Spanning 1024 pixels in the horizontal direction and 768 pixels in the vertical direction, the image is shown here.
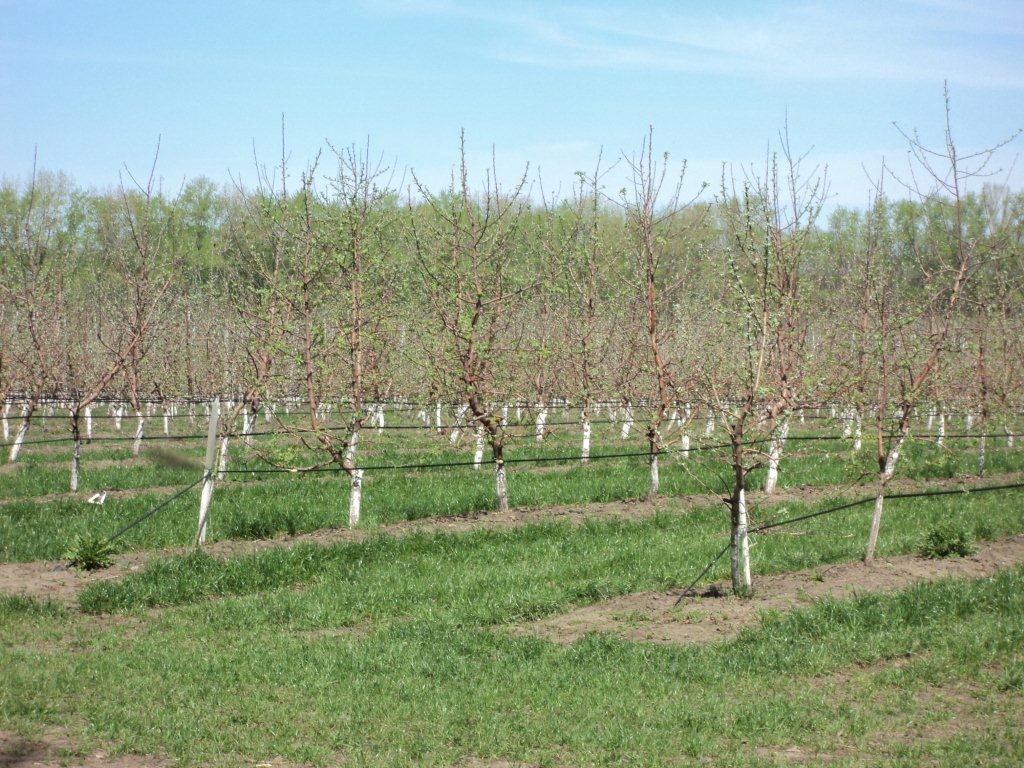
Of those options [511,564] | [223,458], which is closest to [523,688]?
[511,564]

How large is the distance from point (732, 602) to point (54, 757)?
619cm

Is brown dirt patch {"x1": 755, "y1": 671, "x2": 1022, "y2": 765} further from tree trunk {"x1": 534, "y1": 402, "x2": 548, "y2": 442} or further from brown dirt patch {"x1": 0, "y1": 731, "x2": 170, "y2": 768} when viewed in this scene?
tree trunk {"x1": 534, "y1": 402, "x2": 548, "y2": 442}

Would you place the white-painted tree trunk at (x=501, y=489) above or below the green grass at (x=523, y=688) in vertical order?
above

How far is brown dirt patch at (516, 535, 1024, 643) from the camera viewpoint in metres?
8.87

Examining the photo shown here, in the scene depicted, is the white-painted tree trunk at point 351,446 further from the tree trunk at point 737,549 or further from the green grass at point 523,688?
the tree trunk at point 737,549

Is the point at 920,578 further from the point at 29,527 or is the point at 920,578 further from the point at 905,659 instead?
the point at 29,527

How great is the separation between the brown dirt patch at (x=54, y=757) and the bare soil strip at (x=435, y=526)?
12.7 feet

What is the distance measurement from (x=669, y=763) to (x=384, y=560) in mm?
6221

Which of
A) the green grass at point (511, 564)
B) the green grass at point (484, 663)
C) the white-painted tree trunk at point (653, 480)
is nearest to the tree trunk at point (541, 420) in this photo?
the white-painted tree trunk at point (653, 480)

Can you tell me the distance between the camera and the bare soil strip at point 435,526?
34.9 feet

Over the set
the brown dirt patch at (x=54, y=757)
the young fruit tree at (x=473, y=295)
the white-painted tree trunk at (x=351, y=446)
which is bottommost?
the brown dirt patch at (x=54, y=757)

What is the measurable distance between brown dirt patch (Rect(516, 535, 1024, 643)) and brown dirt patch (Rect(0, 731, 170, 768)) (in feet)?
12.5

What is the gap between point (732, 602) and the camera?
31.5 feet

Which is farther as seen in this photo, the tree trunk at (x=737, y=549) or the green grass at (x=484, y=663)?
the tree trunk at (x=737, y=549)
